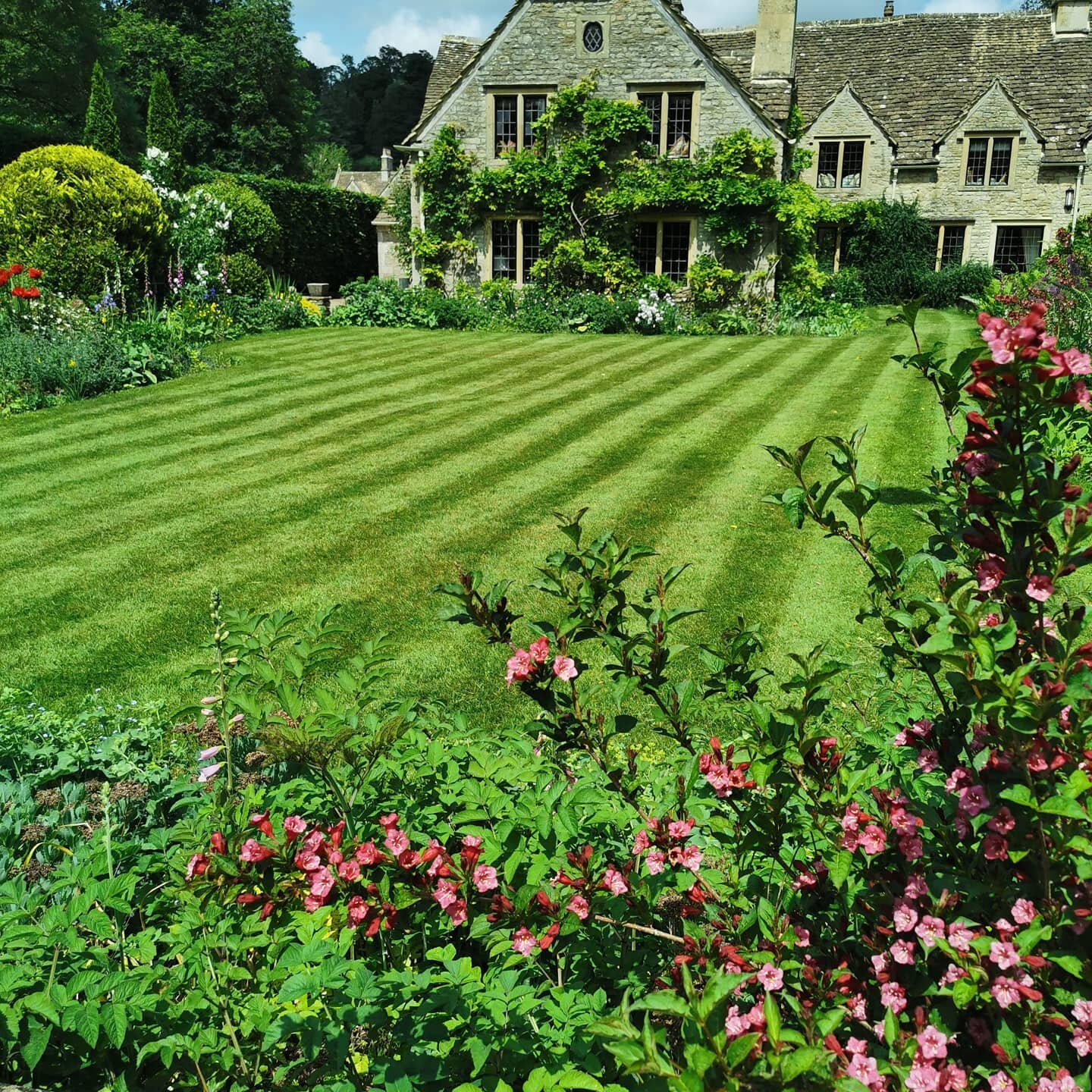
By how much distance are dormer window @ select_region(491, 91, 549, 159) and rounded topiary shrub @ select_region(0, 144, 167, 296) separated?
1010cm

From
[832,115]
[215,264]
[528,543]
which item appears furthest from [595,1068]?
[832,115]

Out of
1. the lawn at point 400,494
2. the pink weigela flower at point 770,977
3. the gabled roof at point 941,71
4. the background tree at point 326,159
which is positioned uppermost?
the background tree at point 326,159

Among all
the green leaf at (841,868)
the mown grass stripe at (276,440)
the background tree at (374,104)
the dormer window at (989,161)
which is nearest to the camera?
the green leaf at (841,868)

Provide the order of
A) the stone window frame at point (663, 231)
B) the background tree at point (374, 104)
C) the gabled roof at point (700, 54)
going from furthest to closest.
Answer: the background tree at point (374, 104) < the stone window frame at point (663, 231) < the gabled roof at point (700, 54)

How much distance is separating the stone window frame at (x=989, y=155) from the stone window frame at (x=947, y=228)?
3.26 feet

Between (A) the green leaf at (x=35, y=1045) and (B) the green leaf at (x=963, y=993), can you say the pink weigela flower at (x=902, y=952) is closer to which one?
(B) the green leaf at (x=963, y=993)

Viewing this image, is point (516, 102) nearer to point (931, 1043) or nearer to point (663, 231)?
point (663, 231)

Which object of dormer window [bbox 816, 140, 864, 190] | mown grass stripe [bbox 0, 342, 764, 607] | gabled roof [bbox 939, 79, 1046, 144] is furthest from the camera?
dormer window [bbox 816, 140, 864, 190]

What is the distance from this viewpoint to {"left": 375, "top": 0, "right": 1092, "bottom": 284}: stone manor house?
71.8ft

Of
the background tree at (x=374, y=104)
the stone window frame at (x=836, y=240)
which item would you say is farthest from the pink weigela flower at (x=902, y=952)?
the background tree at (x=374, y=104)

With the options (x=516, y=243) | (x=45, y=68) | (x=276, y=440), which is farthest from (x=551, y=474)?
(x=45, y=68)

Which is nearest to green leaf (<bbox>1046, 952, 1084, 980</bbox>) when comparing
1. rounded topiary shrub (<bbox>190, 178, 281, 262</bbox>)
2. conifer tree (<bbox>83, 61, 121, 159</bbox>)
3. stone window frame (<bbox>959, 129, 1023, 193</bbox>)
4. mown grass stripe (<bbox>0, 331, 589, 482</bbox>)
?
mown grass stripe (<bbox>0, 331, 589, 482</bbox>)

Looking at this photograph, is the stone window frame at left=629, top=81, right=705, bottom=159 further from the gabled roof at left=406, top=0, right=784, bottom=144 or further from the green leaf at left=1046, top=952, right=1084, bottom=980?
the green leaf at left=1046, top=952, right=1084, bottom=980

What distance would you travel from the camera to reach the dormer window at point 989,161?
2986 cm
